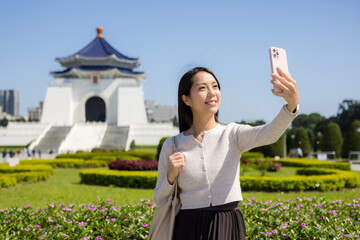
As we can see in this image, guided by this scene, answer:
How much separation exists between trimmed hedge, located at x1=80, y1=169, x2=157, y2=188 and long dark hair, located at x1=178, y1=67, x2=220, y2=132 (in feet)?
22.1

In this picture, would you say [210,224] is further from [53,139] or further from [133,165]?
[53,139]

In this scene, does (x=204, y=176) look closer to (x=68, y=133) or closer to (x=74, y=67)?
(x=68, y=133)

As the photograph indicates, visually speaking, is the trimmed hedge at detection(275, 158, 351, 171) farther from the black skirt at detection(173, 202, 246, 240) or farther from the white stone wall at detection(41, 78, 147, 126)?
the white stone wall at detection(41, 78, 147, 126)

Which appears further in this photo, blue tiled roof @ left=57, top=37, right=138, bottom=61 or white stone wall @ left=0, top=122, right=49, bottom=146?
blue tiled roof @ left=57, top=37, right=138, bottom=61

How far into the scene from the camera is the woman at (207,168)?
196 cm

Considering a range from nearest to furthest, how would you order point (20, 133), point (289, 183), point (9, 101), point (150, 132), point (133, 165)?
1. point (289, 183)
2. point (133, 165)
3. point (20, 133)
4. point (150, 132)
5. point (9, 101)

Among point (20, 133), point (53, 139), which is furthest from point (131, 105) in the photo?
point (53, 139)

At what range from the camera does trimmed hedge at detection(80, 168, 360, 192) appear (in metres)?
8.41

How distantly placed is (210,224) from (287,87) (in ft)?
2.59

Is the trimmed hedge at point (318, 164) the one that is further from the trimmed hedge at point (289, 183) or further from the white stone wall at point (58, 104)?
the white stone wall at point (58, 104)

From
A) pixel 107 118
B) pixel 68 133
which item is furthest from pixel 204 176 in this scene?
pixel 107 118

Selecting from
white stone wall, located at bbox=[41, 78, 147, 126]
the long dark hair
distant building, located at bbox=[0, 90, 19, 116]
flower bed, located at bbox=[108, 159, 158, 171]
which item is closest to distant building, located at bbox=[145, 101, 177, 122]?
distant building, located at bbox=[0, 90, 19, 116]

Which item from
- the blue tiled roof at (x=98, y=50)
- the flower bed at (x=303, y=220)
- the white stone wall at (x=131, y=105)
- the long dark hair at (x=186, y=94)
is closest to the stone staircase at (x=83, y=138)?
the white stone wall at (x=131, y=105)

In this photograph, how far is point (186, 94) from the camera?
7.06 feet
